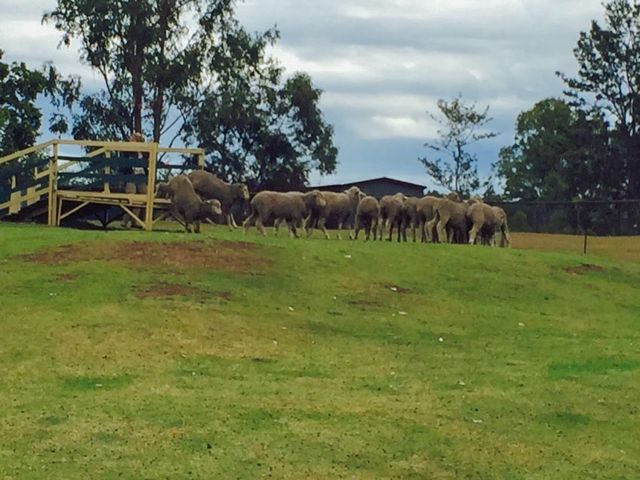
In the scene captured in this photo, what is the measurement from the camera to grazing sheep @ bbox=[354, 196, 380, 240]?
3334cm

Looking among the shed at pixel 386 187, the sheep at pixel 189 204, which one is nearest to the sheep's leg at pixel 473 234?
the sheep at pixel 189 204

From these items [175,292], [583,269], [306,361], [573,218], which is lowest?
[306,361]

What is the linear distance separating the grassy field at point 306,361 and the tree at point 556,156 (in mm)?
44831

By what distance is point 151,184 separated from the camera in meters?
28.5

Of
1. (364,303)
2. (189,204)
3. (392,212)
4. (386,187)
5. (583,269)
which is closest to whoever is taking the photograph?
(364,303)

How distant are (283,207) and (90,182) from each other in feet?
15.9

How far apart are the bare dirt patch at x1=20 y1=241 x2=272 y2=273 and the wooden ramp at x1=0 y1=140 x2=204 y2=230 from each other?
591 centimetres

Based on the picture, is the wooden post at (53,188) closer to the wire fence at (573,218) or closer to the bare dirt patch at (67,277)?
the bare dirt patch at (67,277)

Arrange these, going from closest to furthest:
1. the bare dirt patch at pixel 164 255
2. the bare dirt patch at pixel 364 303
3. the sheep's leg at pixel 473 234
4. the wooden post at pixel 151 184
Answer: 1. the bare dirt patch at pixel 364 303
2. the bare dirt patch at pixel 164 255
3. the wooden post at pixel 151 184
4. the sheep's leg at pixel 473 234

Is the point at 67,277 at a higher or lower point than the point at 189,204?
lower

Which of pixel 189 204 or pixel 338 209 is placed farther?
pixel 338 209

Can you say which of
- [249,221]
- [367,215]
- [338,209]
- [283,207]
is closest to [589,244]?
[367,215]

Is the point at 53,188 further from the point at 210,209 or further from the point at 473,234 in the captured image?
A: the point at 473,234

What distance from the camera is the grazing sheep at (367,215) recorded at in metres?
33.3
